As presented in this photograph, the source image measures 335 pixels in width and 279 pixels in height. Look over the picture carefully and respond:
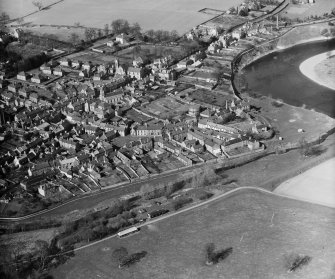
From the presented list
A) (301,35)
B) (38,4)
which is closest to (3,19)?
(38,4)

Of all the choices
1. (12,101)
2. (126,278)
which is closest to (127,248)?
(126,278)

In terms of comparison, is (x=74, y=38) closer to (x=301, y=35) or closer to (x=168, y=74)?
(x=168, y=74)

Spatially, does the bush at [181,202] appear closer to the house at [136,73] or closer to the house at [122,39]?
the house at [136,73]

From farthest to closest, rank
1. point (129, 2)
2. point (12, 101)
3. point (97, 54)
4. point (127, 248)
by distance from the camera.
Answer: point (129, 2), point (97, 54), point (12, 101), point (127, 248)

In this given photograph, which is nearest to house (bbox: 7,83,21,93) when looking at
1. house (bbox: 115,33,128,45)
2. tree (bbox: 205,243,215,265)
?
house (bbox: 115,33,128,45)

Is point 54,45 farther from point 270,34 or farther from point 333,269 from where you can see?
point 333,269

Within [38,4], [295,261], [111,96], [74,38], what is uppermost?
[38,4]

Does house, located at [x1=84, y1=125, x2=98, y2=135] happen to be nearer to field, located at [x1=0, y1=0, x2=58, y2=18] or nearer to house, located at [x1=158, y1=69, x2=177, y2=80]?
house, located at [x1=158, y1=69, x2=177, y2=80]

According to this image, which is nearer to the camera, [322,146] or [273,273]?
[273,273]
